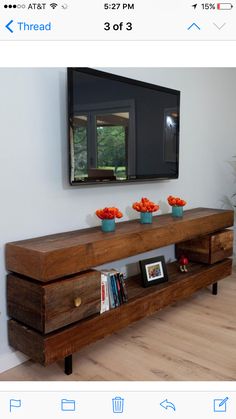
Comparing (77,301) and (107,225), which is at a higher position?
(107,225)

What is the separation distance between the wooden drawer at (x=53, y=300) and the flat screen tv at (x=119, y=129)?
0.56 m

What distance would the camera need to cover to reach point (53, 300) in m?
1.48

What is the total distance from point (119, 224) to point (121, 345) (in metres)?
0.69

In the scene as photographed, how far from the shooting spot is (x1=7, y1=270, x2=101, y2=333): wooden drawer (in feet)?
4.81
